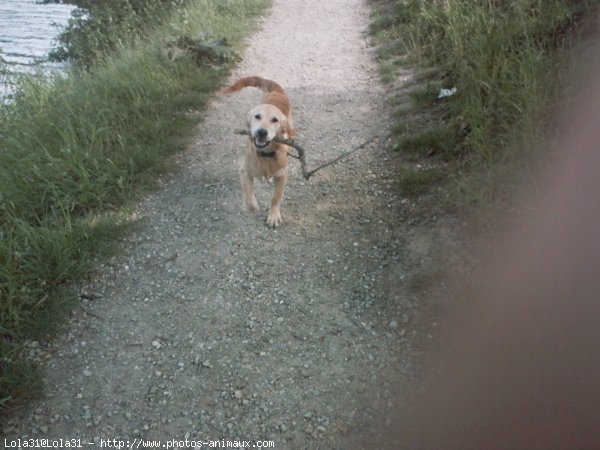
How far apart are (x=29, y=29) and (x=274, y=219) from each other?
11542 millimetres

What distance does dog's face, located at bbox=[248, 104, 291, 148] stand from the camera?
11.6 ft

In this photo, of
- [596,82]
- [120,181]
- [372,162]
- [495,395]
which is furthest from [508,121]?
[120,181]

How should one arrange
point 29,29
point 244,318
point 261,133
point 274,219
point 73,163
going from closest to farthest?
1. point 244,318
2. point 261,133
3. point 274,219
4. point 73,163
5. point 29,29

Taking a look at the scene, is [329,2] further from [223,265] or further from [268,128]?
[223,265]

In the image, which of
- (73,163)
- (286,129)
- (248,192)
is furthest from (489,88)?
(73,163)

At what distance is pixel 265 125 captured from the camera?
3.57 metres

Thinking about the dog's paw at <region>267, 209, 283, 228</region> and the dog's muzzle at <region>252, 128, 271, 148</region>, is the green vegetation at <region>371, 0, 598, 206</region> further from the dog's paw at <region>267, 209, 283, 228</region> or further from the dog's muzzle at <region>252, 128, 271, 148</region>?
the dog's muzzle at <region>252, 128, 271, 148</region>

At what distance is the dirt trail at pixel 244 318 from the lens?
2.38m

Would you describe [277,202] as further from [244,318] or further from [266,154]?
[244,318]

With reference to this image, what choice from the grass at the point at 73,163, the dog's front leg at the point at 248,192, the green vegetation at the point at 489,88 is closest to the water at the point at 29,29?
the grass at the point at 73,163

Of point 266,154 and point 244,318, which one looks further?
point 266,154

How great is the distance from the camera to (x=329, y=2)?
1058cm

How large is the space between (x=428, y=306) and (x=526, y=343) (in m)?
0.59

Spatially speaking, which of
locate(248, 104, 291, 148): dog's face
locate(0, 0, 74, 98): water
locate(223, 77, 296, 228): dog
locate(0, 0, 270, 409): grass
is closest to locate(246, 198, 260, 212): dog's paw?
locate(223, 77, 296, 228): dog
